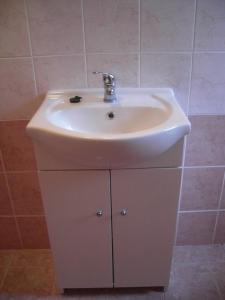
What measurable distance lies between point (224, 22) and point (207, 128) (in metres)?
0.42

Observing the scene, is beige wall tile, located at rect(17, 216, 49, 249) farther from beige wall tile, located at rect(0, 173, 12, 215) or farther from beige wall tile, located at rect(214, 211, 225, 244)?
beige wall tile, located at rect(214, 211, 225, 244)

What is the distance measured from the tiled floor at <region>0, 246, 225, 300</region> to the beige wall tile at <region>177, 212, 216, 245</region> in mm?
38

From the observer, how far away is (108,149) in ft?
2.53

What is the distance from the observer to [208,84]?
3.67 feet

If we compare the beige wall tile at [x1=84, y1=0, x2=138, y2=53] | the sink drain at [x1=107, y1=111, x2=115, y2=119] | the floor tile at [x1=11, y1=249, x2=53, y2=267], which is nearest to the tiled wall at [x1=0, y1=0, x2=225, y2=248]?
the beige wall tile at [x1=84, y1=0, x2=138, y2=53]

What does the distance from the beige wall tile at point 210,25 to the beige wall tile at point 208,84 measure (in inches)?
1.4

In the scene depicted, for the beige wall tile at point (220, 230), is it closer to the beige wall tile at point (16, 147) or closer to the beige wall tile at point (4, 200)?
the beige wall tile at point (16, 147)

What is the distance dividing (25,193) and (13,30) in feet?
2.38

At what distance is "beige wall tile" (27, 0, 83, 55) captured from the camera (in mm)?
989

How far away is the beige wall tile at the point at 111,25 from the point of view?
989mm

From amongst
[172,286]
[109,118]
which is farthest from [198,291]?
[109,118]

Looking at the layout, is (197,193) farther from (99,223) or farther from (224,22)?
(224,22)

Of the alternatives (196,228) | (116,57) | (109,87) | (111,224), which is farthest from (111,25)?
(196,228)

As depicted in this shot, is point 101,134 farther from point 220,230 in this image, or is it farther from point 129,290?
point 220,230
